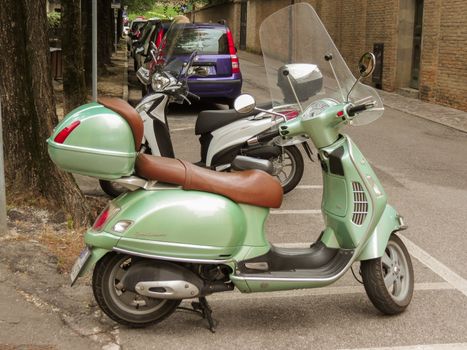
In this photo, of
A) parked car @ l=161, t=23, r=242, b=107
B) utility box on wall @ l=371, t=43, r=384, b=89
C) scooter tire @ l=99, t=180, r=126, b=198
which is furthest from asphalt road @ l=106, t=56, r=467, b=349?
utility box on wall @ l=371, t=43, r=384, b=89

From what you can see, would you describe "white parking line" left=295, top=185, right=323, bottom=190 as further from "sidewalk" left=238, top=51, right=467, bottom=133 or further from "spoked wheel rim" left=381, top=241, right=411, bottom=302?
"sidewalk" left=238, top=51, right=467, bottom=133

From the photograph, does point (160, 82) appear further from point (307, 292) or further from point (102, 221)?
point (102, 221)

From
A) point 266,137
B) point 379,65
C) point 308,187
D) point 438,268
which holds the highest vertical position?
point 266,137

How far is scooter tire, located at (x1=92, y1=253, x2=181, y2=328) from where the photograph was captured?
413cm

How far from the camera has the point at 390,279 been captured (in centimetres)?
459

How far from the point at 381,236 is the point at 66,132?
→ 6.70ft

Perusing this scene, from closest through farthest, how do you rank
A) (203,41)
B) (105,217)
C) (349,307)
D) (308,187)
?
(105,217)
(349,307)
(308,187)
(203,41)

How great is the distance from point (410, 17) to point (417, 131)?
6.63 meters

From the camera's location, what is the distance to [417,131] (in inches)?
520

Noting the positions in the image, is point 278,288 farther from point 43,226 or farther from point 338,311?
point 43,226

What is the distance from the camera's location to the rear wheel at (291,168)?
7.79 m

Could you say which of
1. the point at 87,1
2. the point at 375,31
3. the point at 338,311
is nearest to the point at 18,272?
the point at 338,311

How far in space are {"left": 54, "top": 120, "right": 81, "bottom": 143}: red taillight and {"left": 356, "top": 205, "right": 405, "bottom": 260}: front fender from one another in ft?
6.29

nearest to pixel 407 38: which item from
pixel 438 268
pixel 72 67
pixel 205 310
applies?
pixel 72 67
